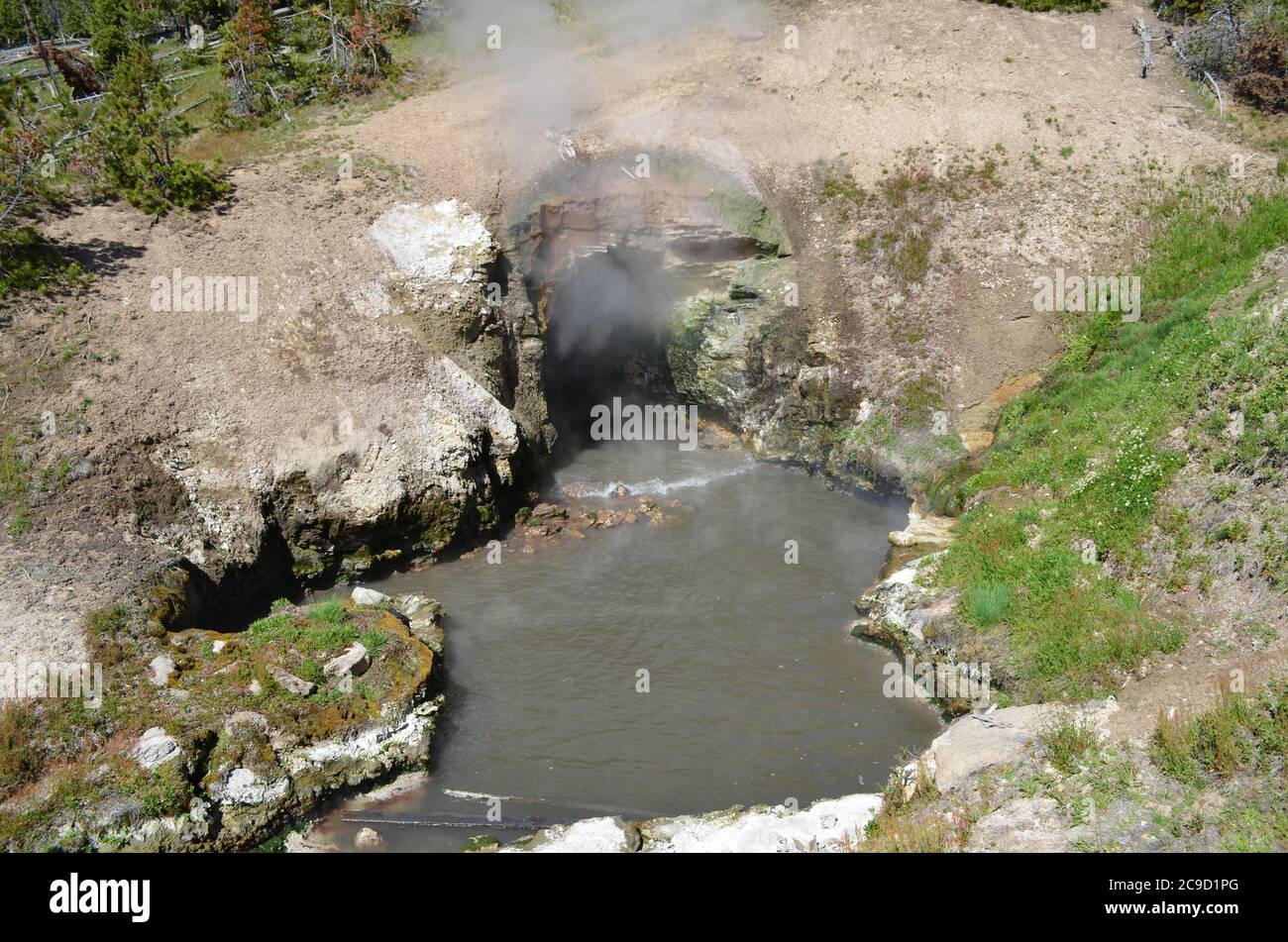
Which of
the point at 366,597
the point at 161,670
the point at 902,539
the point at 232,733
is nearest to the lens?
the point at 232,733

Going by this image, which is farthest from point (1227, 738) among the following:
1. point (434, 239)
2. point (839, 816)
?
point (434, 239)

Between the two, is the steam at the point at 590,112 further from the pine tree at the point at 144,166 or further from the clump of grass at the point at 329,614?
the clump of grass at the point at 329,614

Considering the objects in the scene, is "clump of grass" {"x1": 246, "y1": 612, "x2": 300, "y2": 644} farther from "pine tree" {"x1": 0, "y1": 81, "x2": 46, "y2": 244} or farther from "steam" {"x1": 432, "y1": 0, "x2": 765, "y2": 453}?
"steam" {"x1": 432, "y1": 0, "x2": 765, "y2": 453}

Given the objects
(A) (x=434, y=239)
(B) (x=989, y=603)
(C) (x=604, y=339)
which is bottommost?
(B) (x=989, y=603)

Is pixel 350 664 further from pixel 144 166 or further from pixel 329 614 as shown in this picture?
pixel 144 166

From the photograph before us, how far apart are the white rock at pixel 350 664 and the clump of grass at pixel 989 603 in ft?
37.4

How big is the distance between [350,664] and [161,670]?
304cm

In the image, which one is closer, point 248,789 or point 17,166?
point 248,789

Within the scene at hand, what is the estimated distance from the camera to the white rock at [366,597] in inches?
691

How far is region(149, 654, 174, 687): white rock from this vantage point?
13.8 metres

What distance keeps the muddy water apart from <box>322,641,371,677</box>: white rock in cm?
175

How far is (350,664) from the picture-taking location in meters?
14.8

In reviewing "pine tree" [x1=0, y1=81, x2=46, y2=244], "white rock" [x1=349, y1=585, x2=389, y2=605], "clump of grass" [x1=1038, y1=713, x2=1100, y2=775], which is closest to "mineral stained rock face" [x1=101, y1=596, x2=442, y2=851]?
"white rock" [x1=349, y1=585, x2=389, y2=605]

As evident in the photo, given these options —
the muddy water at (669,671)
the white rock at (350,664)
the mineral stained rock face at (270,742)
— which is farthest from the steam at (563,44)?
the mineral stained rock face at (270,742)
